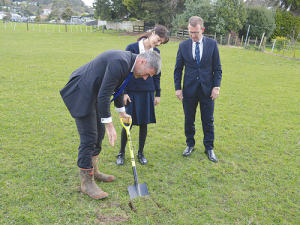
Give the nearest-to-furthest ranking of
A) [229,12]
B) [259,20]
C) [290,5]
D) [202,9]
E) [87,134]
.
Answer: [87,134]
[229,12]
[202,9]
[259,20]
[290,5]

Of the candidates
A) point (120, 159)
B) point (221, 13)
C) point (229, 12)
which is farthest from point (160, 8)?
point (120, 159)

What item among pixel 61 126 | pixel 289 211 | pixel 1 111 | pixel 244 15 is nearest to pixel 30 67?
pixel 1 111

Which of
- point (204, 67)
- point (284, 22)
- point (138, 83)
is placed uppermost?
point (284, 22)

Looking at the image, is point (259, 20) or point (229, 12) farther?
point (259, 20)

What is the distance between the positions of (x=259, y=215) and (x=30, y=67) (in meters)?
10.1

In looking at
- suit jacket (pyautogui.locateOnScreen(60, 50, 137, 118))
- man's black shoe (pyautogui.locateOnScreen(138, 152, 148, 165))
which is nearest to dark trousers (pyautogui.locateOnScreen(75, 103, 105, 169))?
suit jacket (pyautogui.locateOnScreen(60, 50, 137, 118))

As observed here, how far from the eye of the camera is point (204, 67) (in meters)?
4.02

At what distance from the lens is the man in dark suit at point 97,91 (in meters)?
2.61

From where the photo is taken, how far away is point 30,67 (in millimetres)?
10578

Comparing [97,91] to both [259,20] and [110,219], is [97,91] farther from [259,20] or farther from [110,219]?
[259,20]

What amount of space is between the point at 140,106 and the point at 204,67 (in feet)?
3.78

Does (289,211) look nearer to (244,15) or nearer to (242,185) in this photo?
(242,185)

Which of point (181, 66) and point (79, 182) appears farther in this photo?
point (181, 66)

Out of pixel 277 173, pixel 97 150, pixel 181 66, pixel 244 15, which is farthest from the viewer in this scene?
pixel 244 15
